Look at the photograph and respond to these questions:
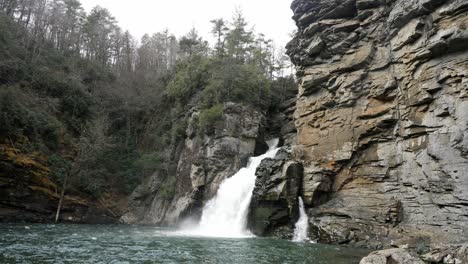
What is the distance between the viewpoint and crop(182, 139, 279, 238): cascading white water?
22875mm

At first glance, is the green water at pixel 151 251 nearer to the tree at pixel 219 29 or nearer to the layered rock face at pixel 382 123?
the layered rock face at pixel 382 123

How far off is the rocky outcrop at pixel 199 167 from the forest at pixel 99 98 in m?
→ 1.14

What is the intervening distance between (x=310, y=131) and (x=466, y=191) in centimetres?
996

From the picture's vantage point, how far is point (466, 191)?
599 inches

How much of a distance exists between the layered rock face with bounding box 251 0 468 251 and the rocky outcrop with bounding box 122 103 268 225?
550cm

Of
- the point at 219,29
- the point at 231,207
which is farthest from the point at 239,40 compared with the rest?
the point at 231,207

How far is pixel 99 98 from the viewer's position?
36.8 meters

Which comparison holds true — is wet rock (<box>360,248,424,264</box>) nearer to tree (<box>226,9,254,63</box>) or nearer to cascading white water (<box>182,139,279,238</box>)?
cascading white water (<box>182,139,279,238</box>)

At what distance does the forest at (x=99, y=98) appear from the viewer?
25844 mm

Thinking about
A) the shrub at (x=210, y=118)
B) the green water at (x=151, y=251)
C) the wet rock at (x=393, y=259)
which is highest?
the shrub at (x=210, y=118)

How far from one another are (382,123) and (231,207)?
1135 centimetres

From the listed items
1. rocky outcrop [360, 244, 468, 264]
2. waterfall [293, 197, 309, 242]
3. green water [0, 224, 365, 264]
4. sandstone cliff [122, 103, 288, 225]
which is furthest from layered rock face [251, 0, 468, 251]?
sandstone cliff [122, 103, 288, 225]

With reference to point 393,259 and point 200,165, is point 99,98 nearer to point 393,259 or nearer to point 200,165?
point 200,165

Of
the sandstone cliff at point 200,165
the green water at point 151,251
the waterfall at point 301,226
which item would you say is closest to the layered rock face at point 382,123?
the waterfall at point 301,226
